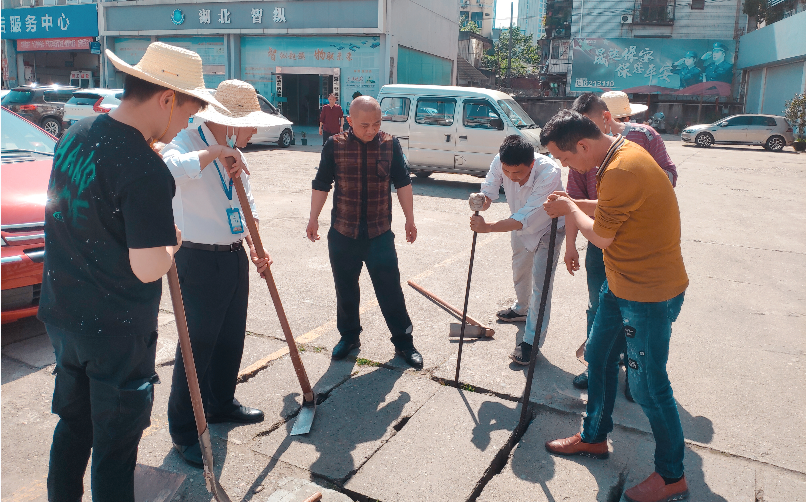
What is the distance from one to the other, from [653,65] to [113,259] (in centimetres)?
3736

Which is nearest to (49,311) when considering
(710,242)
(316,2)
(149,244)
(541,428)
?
(149,244)

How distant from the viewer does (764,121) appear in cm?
2442

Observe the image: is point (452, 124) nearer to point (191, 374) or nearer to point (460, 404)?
point (460, 404)

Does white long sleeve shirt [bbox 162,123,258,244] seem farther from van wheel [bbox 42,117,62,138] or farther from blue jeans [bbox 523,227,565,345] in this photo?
van wheel [bbox 42,117,62,138]

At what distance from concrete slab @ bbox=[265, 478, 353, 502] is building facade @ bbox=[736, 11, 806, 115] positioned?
99.4 feet

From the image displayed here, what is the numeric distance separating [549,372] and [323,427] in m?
1.67

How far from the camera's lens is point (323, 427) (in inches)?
139

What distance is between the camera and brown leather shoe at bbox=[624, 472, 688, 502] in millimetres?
2883

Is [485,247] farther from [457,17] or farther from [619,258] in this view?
[457,17]

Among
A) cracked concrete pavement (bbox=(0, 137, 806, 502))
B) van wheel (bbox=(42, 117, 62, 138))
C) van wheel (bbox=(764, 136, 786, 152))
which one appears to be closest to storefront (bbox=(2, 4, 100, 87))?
van wheel (bbox=(42, 117, 62, 138))

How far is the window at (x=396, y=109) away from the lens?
12.6 m

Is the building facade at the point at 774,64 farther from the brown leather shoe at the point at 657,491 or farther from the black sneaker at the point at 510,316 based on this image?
the brown leather shoe at the point at 657,491

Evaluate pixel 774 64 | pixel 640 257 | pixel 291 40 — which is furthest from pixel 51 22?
pixel 774 64

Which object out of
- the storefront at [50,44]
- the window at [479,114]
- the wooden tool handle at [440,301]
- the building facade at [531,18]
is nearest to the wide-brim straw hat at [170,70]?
the wooden tool handle at [440,301]
